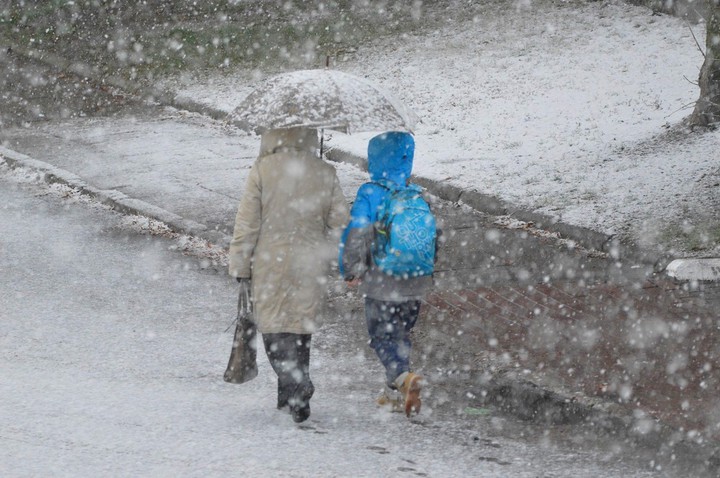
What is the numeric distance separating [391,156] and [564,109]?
23.3ft

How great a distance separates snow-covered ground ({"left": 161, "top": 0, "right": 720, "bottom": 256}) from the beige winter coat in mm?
3886

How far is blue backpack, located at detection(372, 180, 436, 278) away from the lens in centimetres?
621

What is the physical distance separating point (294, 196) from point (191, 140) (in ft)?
26.3

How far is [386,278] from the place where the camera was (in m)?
6.38

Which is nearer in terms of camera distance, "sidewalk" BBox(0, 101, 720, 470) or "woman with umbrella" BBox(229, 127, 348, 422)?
"woman with umbrella" BBox(229, 127, 348, 422)

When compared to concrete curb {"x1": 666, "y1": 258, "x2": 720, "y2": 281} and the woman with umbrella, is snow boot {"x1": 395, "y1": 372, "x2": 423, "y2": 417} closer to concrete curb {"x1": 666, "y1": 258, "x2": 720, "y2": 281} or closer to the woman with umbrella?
the woman with umbrella

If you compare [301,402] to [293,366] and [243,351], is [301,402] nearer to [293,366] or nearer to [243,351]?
[293,366]

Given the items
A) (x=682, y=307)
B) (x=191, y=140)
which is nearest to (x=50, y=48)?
(x=191, y=140)

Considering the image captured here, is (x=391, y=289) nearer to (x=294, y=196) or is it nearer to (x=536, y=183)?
Answer: (x=294, y=196)

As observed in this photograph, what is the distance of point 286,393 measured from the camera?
6473mm

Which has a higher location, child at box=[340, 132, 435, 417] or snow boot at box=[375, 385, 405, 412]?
child at box=[340, 132, 435, 417]

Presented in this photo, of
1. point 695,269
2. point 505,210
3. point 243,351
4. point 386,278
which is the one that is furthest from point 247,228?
point 505,210

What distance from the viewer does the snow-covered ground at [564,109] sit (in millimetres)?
10320

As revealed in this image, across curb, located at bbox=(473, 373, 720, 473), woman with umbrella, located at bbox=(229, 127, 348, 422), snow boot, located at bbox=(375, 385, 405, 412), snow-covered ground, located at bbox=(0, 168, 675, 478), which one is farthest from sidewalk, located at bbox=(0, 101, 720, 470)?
woman with umbrella, located at bbox=(229, 127, 348, 422)
